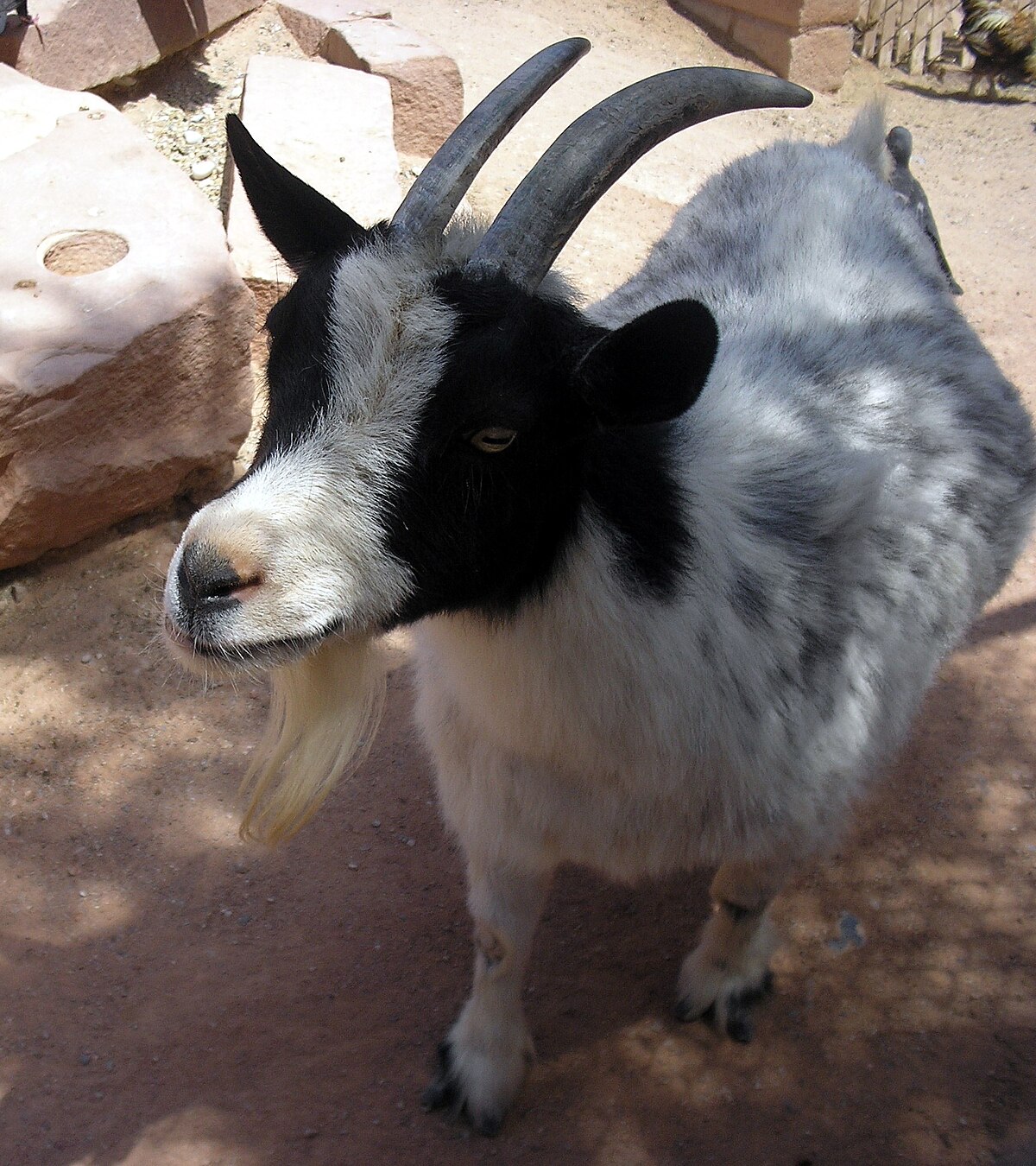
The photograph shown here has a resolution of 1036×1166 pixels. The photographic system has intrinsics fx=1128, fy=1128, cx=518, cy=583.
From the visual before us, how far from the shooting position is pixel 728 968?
2.76m

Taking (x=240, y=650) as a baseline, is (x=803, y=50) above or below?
below

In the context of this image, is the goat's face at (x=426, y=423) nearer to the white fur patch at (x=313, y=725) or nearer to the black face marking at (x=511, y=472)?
the black face marking at (x=511, y=472)

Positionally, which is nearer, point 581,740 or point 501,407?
point 501,407

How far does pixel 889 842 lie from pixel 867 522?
1370mm

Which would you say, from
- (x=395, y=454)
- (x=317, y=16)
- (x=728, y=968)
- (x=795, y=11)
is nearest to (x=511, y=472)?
(x=395, y=454)

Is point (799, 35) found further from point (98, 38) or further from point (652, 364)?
point (652, 364)

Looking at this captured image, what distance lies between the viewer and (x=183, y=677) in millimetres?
3625

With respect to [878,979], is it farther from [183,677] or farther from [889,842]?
[183,677]

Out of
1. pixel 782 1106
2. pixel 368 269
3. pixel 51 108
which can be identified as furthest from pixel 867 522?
pixel 51 108

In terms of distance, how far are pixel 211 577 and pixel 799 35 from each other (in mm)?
7518

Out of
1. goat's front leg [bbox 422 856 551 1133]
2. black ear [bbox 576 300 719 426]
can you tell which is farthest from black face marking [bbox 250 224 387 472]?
goat's front leg [bbox 422 856 551 1133]

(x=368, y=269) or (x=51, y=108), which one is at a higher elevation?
(x=368, y=269)

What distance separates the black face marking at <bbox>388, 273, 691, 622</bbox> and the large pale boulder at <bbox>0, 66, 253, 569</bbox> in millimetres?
2193

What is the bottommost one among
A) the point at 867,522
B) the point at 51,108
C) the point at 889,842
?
the point at 889,842
